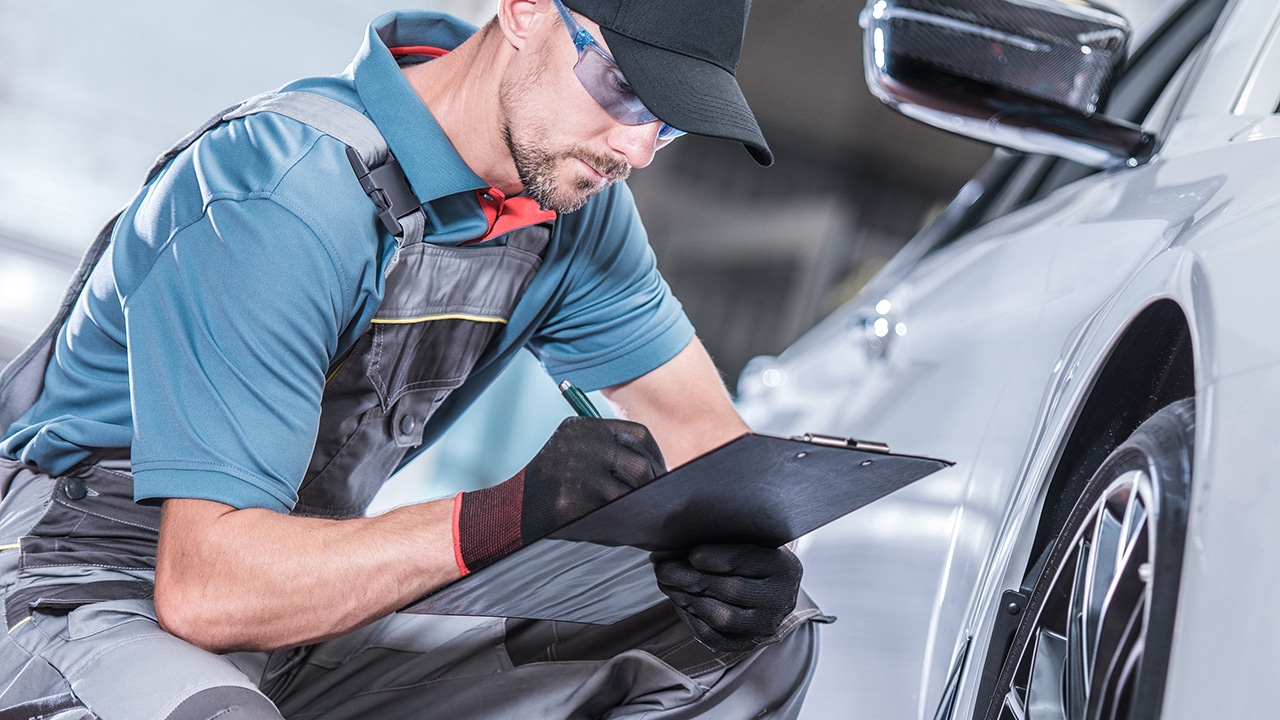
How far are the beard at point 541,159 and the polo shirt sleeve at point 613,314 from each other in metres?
0.24

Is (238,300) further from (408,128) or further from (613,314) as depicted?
(613,314)

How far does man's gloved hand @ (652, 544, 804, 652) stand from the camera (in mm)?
1072

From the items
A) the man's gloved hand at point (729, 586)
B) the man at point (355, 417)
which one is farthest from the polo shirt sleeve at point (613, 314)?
the man's gloved hand at point (729, 586)

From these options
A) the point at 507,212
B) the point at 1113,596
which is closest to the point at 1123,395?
the point at 1113,596

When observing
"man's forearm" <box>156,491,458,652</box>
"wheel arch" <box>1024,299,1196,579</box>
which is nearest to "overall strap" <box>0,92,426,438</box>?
"man's forearm" <box>156,491,458,652</box>

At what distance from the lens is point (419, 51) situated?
1.51 meters

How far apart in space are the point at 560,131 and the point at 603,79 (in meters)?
0.09

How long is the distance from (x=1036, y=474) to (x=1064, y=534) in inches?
3.1

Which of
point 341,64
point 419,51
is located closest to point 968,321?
point 419,51

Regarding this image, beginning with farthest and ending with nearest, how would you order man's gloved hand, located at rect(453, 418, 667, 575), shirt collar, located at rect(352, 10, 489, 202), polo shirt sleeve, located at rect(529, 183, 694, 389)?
polo shirt sleeve, located at rect(529, 183, 694, 389), shirt collar, located at rect(352, 10, 489, 202), man's gloved hand, located at rect(453, 418, 667, 575)

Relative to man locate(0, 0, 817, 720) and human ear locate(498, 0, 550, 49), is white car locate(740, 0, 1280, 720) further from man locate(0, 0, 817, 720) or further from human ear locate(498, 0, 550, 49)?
human ear locate(498, 0, 550, 49)

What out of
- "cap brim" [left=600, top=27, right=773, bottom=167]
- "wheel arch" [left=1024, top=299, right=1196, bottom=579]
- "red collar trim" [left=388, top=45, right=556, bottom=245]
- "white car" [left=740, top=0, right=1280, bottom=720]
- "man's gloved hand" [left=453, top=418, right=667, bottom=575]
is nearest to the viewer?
"white car" [left=740, top=0, right=1280, bottom=720]

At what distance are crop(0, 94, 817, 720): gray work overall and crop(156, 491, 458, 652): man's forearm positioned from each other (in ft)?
0.17

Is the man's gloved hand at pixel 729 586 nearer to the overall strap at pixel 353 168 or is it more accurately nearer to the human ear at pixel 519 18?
the overall strap at pixel 353 168
